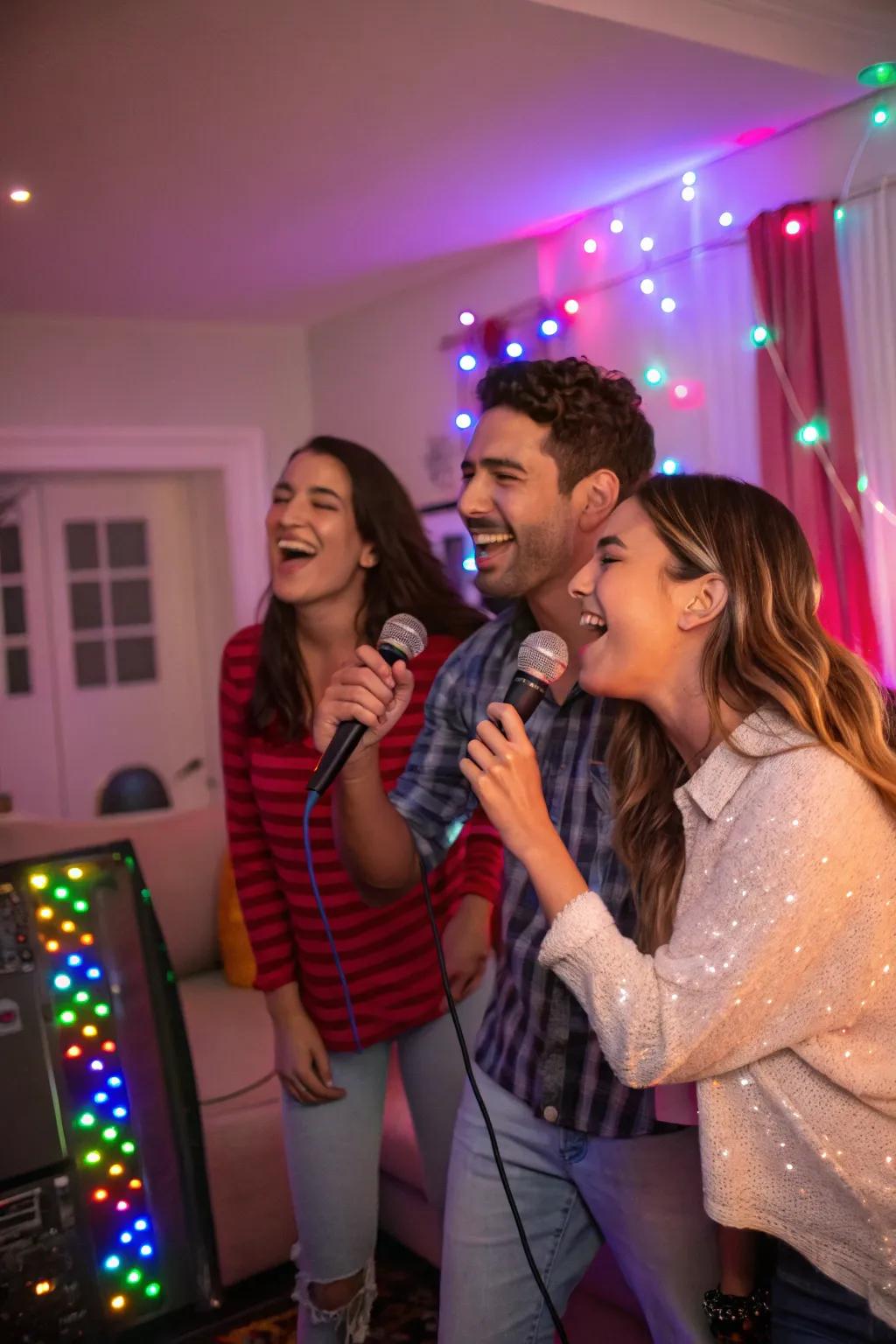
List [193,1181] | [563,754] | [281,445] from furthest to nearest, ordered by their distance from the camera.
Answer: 1. [281,445]
2. [563,754]
3. [193,1181]

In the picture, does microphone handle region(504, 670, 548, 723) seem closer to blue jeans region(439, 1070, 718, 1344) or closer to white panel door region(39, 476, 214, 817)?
blue jeans region(439, 1070, 718, 1344)

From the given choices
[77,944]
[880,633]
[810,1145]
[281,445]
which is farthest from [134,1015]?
[281,445]

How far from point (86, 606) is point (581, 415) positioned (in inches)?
164

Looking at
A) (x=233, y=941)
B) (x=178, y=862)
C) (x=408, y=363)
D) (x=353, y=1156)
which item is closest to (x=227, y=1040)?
(x=233, y=941)

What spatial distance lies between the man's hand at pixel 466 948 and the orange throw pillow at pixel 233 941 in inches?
67.8

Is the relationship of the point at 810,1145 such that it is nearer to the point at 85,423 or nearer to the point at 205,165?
the point at 205,165

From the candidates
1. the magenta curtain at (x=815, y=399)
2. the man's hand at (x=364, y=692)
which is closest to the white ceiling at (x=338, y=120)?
the magenta curtain at (x=815, y=399)

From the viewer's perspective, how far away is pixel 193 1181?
1.45 metres

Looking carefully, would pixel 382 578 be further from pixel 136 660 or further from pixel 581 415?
pixel 136 660

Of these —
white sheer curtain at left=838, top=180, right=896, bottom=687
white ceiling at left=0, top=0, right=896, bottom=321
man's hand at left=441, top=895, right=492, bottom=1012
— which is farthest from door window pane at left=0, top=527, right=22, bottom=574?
man's hand at left=441, top=895, right=492, bottom=1012

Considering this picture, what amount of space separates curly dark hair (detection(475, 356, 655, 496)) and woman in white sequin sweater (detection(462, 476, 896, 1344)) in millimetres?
320

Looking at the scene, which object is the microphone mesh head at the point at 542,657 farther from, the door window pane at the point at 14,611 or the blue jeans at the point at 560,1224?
the door window pane at the point at 14,611

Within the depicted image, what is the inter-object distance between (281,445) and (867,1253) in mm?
4995

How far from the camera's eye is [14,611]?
526 cm
